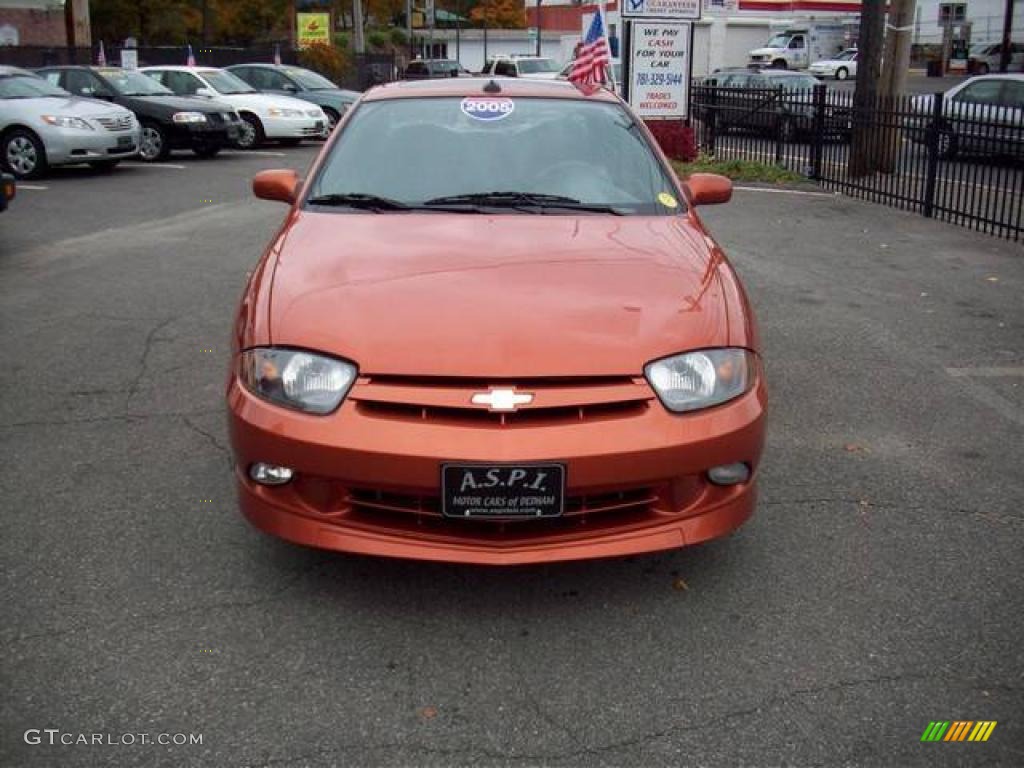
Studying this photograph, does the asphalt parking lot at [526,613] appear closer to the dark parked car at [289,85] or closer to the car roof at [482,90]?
the car roof at [482,90]

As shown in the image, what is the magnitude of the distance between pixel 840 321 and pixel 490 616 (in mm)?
4700

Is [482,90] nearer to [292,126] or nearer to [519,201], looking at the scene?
[519,201]

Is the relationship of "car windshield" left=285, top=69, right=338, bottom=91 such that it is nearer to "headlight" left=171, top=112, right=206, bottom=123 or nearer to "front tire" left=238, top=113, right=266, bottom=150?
"front tire" left=238, top=113, right=266, bottom=150

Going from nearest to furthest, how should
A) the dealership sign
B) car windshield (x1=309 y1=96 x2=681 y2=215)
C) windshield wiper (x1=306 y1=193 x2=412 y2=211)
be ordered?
windshield wiper (x1=306 y1=193 x2=412 y2=211)
car windshield (x1=309 y1=96 x2=681 y2=215)
the dealership sign

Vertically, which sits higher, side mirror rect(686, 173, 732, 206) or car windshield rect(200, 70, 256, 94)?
car windshield rect(200, 70, 256, 94)

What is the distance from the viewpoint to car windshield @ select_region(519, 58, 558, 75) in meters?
37.2

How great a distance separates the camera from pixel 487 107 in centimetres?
505

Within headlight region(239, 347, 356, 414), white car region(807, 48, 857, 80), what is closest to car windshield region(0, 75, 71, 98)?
headlight region(239, 347, 356, 414)

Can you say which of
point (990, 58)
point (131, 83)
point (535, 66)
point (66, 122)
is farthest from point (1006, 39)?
point (66, 122)

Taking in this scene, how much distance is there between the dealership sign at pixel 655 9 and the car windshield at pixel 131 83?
8087 millimetres

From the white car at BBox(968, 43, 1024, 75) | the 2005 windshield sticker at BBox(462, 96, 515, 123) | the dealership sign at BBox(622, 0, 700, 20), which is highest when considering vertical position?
the white car at BBox(968, 43, 1024, 75)

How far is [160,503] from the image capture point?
435 centimetres

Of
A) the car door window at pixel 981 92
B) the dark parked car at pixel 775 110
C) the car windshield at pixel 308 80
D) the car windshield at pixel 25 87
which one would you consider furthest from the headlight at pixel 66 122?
the car door window at pixel 981 92

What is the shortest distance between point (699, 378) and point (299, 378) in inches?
49.4
